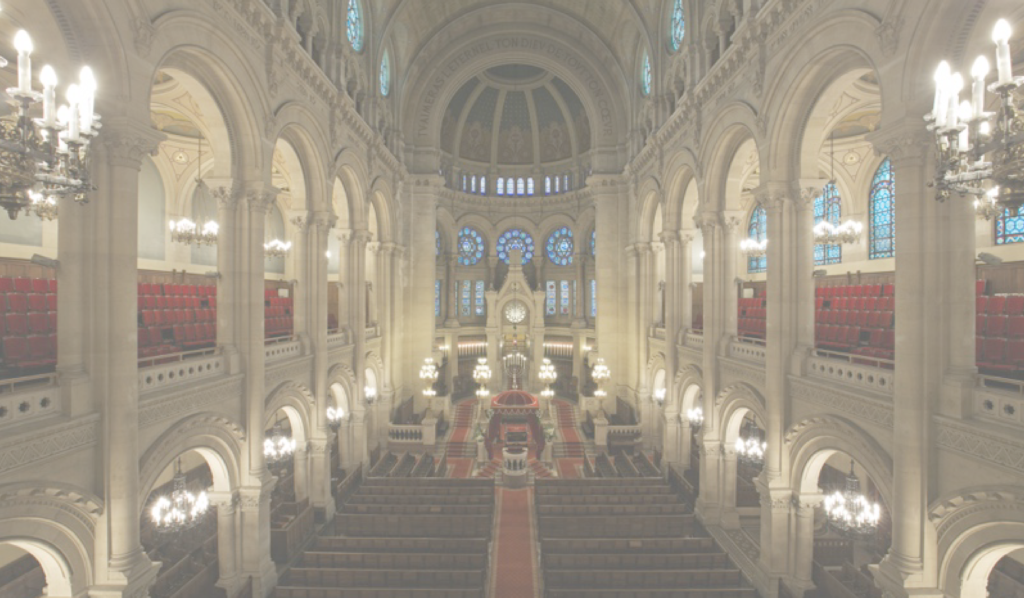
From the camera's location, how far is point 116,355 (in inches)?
338

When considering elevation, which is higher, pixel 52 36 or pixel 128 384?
pixel 52 36

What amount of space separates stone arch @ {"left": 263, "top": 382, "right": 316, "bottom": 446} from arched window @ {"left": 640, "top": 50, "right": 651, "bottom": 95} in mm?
20244

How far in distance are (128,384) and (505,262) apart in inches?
1237

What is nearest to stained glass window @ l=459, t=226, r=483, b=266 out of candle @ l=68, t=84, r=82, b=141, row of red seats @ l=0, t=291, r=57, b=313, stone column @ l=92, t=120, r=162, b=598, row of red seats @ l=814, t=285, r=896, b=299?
row of red seats @ l=814, t=285, r=896, b=299

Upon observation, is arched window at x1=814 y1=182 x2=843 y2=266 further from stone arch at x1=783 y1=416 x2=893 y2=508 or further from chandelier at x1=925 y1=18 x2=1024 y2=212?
chandelier at x1=925 y1=18 x2=1024 y2=212

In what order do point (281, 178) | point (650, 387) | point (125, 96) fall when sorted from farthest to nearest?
1. point (281, 178)
2. point (650, 387)
3. point (125, 96)

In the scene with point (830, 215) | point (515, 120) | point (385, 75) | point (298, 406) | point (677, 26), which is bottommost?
point (298, 406)

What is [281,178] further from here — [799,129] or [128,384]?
[799,129]

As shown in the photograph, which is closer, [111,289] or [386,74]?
[111,289]

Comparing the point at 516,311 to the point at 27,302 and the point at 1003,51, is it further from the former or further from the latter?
the point at 1003,51

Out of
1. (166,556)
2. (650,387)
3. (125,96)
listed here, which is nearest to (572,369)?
(650,387)

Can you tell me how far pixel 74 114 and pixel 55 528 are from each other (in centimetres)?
616

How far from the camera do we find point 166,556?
14.5 m

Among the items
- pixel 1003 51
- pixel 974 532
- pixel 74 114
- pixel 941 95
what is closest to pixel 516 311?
pixel 974 532
